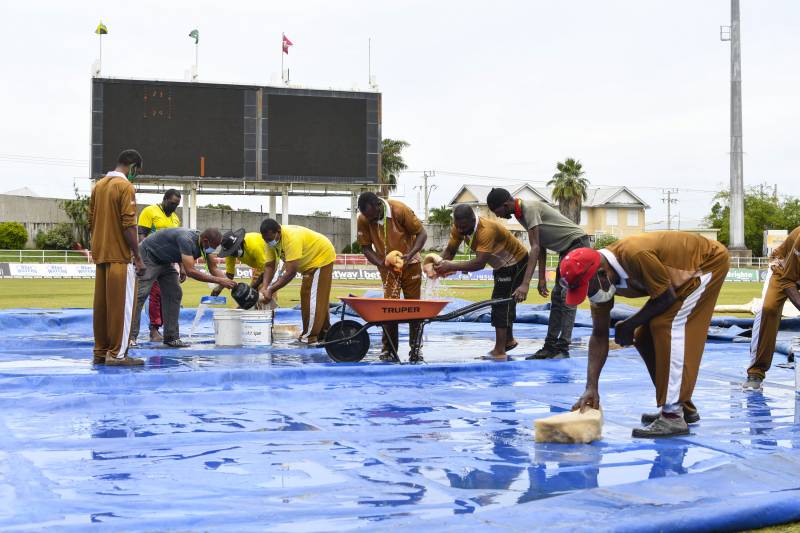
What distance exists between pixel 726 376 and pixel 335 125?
126 feet

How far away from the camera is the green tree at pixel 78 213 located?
2424 inches

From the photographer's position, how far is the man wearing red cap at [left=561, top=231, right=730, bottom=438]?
5.01 metres

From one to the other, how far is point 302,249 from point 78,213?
58402mm

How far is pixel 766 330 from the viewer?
282 inches

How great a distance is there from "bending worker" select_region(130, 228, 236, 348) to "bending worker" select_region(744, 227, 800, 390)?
4.64 meters

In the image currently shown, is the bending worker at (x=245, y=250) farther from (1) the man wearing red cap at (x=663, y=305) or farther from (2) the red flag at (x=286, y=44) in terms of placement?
(2) the red flag at (x=286, y=44)

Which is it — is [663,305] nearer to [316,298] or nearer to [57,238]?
[316,298]

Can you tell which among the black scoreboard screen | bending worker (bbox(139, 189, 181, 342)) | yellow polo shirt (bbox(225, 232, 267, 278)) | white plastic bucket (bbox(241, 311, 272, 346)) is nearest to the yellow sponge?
white plastic bucket (bbox(241, 311, 272, 346))

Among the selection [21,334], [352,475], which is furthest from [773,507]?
[21,334]

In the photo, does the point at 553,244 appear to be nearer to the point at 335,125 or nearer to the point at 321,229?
the point at 335,125

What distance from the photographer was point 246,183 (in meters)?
45.9

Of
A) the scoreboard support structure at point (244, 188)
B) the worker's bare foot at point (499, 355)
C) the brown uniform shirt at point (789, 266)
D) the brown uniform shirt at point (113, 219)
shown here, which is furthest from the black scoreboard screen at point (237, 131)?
the brown uniform shirt at point (789, 266)

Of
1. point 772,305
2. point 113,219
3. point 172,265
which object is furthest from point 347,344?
point 772,305

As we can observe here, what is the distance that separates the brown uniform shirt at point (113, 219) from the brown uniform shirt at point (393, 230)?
82.1 inches
